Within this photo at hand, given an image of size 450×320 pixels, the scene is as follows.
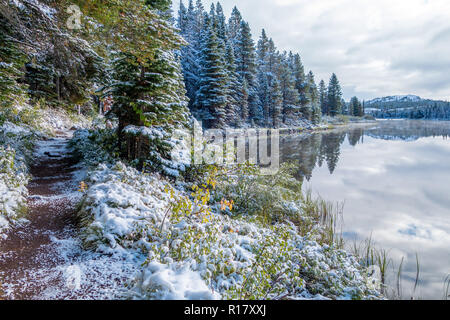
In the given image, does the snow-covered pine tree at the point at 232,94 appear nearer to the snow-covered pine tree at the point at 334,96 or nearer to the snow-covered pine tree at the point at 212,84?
the snow-covered pine tree at the point at 212,84

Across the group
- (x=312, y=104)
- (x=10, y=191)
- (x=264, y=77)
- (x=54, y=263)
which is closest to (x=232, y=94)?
(x=264, y=77)

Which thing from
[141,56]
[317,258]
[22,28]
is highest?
[22,28]

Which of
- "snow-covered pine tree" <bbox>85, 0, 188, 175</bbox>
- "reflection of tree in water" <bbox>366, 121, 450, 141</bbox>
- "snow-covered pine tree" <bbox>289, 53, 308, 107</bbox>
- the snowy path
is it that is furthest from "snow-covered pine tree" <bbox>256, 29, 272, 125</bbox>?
the snowy path

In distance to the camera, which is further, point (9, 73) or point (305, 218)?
point (9, 73)

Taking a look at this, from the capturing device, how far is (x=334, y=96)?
67.3 m

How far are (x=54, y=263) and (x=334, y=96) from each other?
75.2m

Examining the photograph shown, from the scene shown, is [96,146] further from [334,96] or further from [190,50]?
[334,96]

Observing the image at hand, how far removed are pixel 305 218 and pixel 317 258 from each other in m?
2.78

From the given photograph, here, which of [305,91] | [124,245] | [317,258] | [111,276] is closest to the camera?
[111,276]

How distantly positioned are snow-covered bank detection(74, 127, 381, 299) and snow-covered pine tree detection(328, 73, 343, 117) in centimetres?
7130

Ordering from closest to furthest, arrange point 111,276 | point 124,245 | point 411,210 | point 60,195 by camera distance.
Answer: point 111,276 → point 124,245 → point 60,195 → point 411,210

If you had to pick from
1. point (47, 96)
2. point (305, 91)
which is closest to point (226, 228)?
point (47, 96)

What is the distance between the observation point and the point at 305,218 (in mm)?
7098

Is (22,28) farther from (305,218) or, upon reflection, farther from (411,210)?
(411,210)
